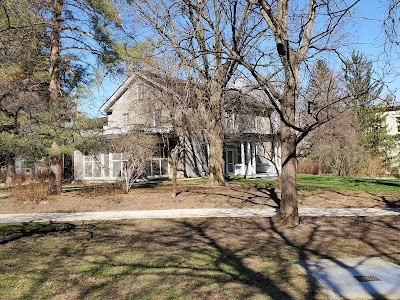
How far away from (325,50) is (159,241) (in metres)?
5.51

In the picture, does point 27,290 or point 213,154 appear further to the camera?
point 213,154

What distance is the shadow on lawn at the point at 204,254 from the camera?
14.5ft

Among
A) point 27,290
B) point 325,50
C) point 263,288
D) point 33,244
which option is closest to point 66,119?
point 33,244

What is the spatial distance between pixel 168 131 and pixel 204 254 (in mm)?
16871

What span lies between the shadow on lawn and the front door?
70.1 feet

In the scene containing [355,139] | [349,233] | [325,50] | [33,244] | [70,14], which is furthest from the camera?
[355,139]

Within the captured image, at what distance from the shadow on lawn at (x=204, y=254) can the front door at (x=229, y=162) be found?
841 inches

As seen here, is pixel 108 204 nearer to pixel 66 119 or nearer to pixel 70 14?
pixel 66 119

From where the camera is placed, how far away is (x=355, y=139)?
3275 centimetres

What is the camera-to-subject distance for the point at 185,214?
10391mm

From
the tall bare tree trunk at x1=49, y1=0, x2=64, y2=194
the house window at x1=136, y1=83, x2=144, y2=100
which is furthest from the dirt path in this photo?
the house window at x1=136, y1=83, x2=144, y2=100

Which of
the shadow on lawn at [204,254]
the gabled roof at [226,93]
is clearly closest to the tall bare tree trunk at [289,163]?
the shadow on lawn at [204,254]

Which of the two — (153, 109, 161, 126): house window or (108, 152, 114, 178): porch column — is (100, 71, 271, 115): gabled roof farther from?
(108, 152, 114, 178): porch column

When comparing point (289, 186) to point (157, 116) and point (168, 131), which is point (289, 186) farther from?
point (168, 131)
